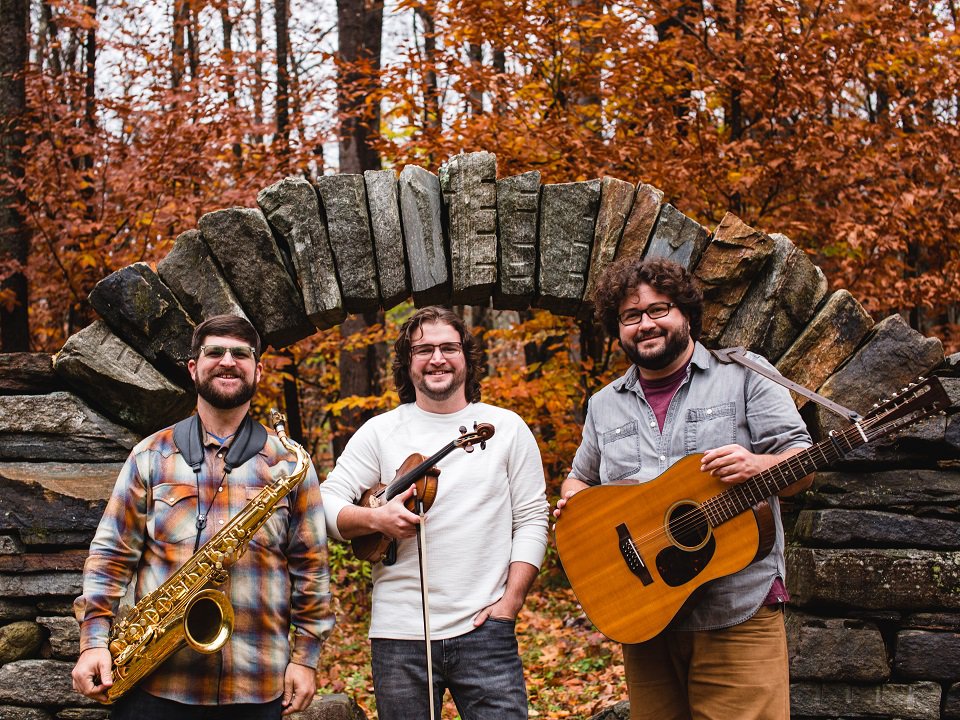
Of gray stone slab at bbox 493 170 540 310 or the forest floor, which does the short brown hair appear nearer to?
gray stone slab at bbox 493 170 540 310

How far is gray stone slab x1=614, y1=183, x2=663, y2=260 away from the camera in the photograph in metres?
3.89

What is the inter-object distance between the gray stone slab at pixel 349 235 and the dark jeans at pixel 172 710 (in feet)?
6.01

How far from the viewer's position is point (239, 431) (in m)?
2.89

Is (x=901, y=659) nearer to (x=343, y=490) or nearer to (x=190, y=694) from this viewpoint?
(x=343, y=490)

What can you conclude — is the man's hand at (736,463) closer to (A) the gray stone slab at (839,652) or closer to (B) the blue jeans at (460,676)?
(B) the blue jeans at (460,676)

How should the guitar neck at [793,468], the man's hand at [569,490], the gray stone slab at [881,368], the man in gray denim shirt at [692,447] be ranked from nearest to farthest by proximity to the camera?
the guitar neck at [793,468] → the man in gray denim shirt at [692,447] → the man's hand at [569,490] → the gray stone slab at [881,368]

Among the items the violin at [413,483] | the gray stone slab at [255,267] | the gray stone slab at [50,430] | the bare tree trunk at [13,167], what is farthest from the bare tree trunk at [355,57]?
the violin at [413,483]

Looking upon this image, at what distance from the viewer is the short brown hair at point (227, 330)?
9.51 feet

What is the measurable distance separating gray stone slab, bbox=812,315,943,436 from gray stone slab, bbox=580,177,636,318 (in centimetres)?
107

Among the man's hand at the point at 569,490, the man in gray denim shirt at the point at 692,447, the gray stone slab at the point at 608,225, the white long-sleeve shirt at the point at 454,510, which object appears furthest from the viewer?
the gray stone slab at the point at 608,225

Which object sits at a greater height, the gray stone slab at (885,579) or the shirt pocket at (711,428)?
the shirt pocket at (711,428)

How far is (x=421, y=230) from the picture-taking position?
12.9 ft

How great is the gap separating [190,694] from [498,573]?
3.36 ft

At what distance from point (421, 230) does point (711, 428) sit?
1633mm
